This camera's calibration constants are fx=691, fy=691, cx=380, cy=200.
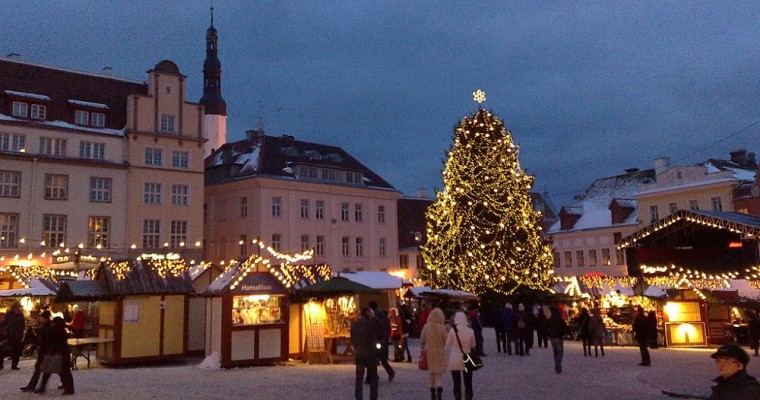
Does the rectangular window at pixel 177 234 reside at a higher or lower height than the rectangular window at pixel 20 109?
lower

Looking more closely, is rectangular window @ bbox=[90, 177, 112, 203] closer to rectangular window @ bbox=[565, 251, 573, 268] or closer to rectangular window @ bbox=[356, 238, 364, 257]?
rectangular window @ bbox=[356, 238, 364, 257]

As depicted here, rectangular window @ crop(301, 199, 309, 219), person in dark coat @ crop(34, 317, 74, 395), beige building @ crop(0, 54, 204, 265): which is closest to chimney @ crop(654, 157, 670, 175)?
rectangular window @ crop(301, 199, 309, 219)

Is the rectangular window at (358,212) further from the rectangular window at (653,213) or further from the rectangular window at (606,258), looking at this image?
the rectangular window at (653,213)

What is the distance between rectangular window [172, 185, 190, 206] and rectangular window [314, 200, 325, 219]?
960cm

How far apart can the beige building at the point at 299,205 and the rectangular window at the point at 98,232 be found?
9.09 m

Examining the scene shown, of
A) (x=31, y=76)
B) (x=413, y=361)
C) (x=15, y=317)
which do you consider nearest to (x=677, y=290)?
(x=413, y=361)

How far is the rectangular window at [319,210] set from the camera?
1925 inches

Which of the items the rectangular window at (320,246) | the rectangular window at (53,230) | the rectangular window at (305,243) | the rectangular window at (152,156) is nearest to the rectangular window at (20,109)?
the rectangular window at (53,230)

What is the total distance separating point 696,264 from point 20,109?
116 ft

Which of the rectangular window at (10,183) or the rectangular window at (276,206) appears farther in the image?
the rectangular window at (276,206)

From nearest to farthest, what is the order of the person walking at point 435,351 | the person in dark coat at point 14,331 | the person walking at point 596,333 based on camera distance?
1. the person walking at point 435,351
2. the person in dark coat at point 14,331
3. the person walking at point 596,333

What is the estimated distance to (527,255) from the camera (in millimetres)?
32062

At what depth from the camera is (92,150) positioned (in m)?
40.2

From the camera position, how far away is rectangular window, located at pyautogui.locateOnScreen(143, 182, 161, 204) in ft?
136
